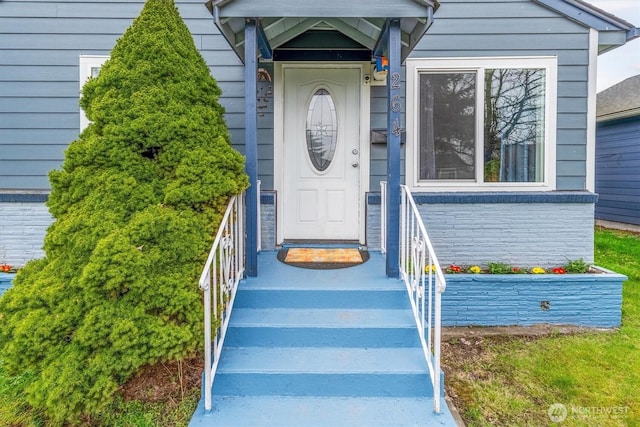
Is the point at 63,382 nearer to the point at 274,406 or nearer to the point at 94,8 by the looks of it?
the point at 274,406

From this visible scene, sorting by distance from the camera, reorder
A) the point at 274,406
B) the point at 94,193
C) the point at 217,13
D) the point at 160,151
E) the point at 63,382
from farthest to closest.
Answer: the point at 217,13, the point at 160,151, the point at 94,193, the point at 274,406, the point at 63,382

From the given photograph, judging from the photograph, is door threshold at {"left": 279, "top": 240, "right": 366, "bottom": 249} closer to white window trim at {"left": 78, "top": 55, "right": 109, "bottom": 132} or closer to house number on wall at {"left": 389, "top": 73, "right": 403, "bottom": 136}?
house number on wall at {"left": 389, "top": 73, "right": 403, "bottom": 136}

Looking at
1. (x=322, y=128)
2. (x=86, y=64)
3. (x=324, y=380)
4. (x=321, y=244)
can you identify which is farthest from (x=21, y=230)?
(x=324, y=380)

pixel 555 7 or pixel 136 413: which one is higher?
pixel 555 7

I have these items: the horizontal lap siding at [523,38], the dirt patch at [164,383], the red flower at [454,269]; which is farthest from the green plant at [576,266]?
the dirt patch at [164,383]

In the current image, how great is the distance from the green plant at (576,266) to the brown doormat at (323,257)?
2096 millimetres

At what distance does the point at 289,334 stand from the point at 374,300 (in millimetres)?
687

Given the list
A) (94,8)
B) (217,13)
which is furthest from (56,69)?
(217,13)

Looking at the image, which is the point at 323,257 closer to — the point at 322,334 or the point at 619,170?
the point at 322,334

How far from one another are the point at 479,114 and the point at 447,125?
35 centimetres

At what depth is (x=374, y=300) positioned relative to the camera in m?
2.80

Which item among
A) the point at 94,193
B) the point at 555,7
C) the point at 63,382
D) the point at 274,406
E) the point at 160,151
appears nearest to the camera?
the point at 63,382

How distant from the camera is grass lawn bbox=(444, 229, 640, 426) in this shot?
7.64 ft

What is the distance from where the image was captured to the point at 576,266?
12.6ft
